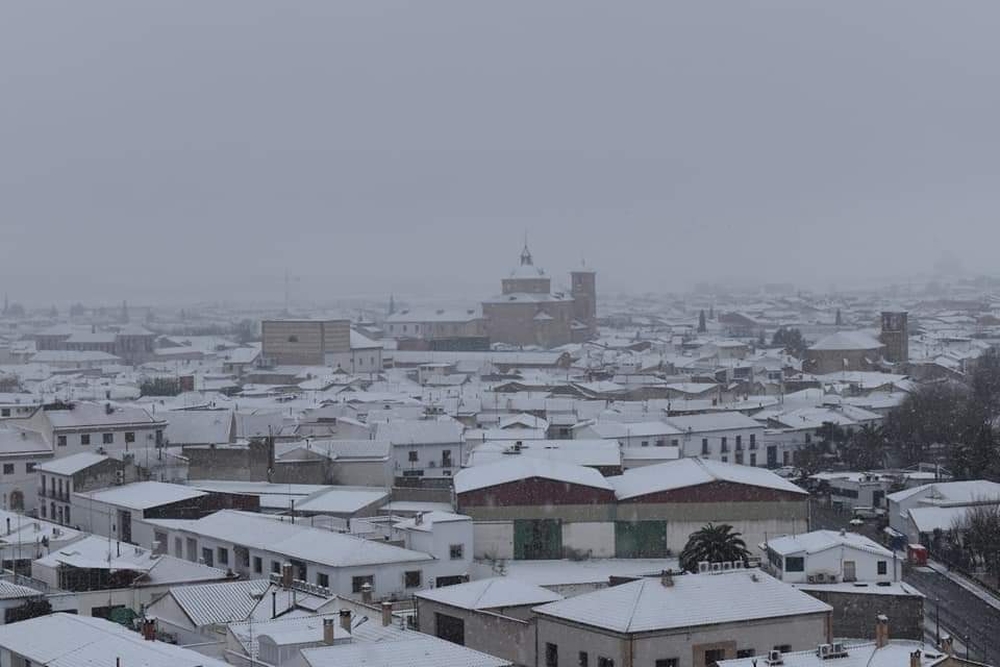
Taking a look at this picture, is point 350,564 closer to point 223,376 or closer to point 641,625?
point 641,625

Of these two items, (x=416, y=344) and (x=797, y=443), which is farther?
(x=416, y=344)

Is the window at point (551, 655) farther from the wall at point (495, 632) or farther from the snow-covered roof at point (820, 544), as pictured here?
the snow-covered roof at point (820, 544)

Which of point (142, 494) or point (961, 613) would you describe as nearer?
point (961, 613)

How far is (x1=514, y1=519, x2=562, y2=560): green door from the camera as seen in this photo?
1878cm

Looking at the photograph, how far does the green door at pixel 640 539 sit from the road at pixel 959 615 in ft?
9.16

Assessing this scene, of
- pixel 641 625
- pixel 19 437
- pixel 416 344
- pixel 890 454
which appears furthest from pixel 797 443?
pixel 416 344

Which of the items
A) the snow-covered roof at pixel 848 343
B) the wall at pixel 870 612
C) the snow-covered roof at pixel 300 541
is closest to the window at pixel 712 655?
the wall at pixel 870 612

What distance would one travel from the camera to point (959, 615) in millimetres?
16781

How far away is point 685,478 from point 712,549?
3140mm

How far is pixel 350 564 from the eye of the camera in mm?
15250

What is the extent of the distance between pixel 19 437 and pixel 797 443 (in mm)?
14618

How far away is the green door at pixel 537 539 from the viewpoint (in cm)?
1878

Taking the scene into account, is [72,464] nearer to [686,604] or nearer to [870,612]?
[870,612]

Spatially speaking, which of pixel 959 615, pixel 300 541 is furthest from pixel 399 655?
pixel 959 615
